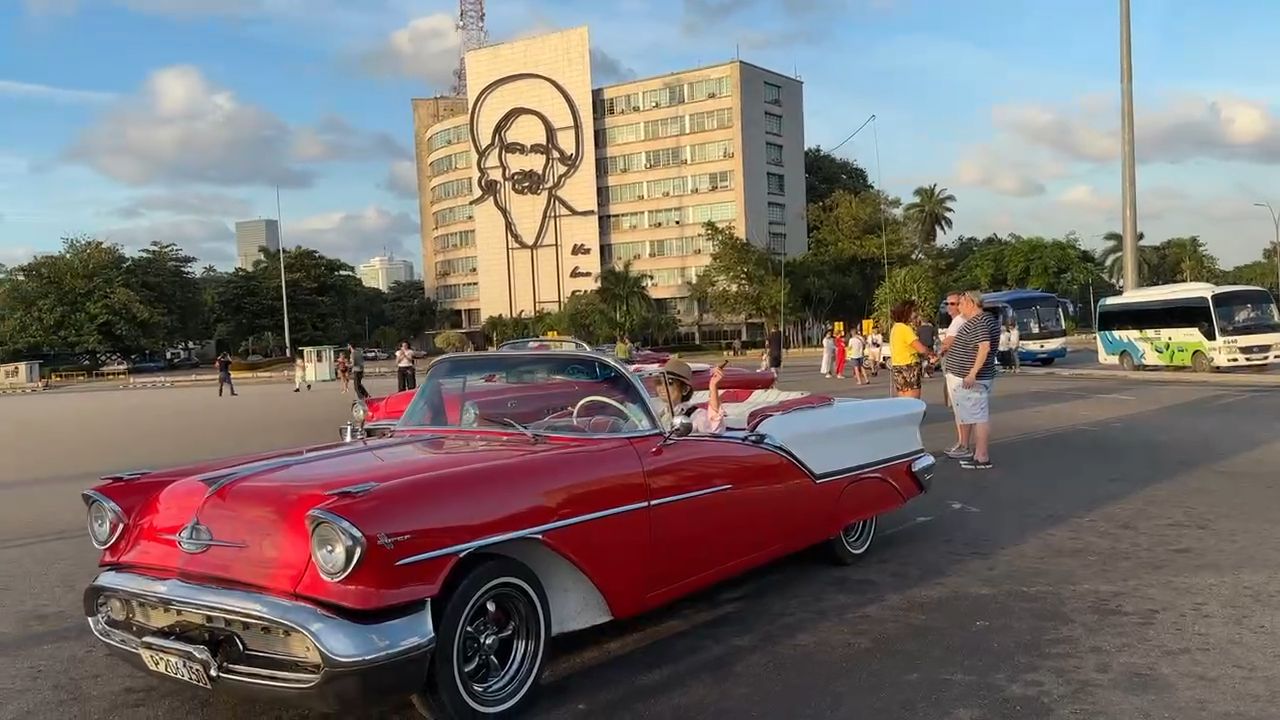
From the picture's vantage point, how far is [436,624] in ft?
11.3

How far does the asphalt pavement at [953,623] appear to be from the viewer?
12.7 feet

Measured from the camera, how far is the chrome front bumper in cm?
310

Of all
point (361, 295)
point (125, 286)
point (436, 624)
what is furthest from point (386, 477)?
point (361, 295)

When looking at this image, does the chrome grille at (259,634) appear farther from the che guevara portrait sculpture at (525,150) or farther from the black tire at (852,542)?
the che guevara portrait sculpture at (525,150)

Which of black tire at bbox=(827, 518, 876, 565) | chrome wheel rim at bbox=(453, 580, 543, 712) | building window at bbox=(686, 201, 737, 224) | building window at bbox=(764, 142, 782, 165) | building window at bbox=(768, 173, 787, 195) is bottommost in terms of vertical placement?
black tire at bbox=(827, 518, 876, 565)

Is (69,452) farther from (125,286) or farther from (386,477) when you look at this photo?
(125,286)

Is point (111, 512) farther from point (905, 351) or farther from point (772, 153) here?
point (772, 153)

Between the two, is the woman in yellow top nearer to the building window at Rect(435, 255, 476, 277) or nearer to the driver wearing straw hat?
the driver wearing straw hat

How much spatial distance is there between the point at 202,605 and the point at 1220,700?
3.96 metres

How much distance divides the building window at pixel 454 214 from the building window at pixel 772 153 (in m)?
28.7

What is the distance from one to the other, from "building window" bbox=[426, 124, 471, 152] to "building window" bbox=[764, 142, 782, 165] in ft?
93.5

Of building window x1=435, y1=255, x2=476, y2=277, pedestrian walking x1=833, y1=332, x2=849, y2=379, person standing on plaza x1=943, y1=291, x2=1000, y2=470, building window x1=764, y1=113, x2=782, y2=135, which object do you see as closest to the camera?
person standing on plaza x1=943, y1=291, x2=1000, y2=470

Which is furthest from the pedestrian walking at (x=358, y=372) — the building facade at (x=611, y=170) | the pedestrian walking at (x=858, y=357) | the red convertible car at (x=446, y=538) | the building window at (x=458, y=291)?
the building window at (x=458, y=291)

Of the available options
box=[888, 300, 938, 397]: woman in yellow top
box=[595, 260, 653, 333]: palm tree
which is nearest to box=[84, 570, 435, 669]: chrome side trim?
box=[888, 300, 938, 397]: woman in yellow top
